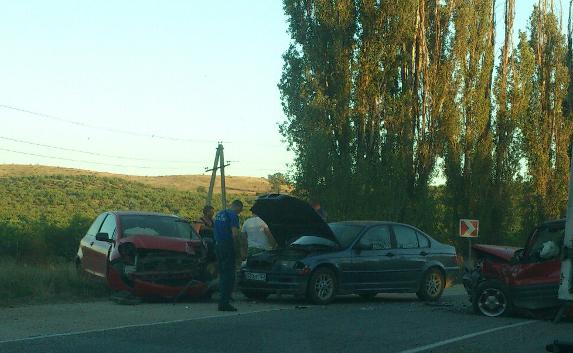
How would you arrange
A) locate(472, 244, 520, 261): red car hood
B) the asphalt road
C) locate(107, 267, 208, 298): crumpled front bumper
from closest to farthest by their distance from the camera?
1. the asphalt road
2. locate(472, 244, 520, 261): red car hood
3. locate(107, 267, 208, 298): crumpled front bumper

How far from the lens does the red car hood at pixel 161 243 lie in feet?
47.5

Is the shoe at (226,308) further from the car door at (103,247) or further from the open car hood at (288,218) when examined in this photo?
the car door at (103,247)

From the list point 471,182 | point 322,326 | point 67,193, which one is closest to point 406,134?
point 471,182

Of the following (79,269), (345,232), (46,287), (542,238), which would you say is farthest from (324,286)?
(46,287)

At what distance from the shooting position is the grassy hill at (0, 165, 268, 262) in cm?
3441

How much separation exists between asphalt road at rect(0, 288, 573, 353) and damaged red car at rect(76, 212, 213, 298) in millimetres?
540

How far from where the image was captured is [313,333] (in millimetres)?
10695

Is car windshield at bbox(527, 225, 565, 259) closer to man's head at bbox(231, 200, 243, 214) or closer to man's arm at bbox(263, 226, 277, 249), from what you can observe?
man's head at bbox(231, 200, 243, 214)

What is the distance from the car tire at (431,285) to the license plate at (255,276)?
127 inches

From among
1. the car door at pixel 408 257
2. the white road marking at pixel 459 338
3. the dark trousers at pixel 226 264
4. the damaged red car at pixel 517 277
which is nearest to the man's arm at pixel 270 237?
the car door at pixel 408 257

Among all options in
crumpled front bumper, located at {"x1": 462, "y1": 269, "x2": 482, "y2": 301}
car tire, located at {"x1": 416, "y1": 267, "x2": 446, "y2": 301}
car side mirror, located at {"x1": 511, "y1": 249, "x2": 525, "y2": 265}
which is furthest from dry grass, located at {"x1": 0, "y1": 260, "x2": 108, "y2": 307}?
car side mirror, located at {"x1": 511, "y1": 249, "x2": 525, "y2": 265}

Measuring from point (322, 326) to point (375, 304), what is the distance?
3979mm

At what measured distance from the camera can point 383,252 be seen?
15.7 m

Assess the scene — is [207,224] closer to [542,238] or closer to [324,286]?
[324,286]
